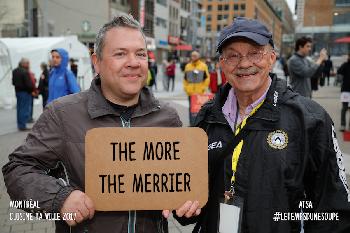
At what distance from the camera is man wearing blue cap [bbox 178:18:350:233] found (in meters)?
1.83

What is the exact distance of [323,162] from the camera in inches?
72.6

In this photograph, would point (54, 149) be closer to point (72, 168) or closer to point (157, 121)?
point (72, 168)

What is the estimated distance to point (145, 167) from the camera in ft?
6.00

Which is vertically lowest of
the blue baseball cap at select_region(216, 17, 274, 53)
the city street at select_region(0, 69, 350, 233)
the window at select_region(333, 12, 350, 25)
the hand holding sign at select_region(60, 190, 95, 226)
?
the city street at select_region(0, 69, 350, 233)

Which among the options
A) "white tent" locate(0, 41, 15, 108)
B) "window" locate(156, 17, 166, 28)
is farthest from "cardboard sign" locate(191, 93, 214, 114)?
"window" locate(156, 17, 166, 28)

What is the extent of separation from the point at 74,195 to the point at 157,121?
0.59m

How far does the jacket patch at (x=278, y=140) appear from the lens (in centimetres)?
185

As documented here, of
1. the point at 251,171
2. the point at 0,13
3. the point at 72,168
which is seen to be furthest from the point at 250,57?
the point at 0,13

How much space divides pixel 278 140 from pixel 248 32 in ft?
1.85

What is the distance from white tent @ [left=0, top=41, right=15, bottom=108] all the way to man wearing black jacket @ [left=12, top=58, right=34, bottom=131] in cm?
438

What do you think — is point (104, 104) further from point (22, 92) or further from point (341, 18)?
point (341, 18)

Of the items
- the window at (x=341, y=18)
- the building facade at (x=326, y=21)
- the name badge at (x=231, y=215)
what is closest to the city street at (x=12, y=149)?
the name badge at (x=231, y=215)

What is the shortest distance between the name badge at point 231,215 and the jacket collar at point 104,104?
0.64 m

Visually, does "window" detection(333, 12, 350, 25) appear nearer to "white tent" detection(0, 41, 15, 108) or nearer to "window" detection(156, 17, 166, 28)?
"window" detection(156, 17, 166, 28)
